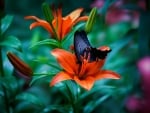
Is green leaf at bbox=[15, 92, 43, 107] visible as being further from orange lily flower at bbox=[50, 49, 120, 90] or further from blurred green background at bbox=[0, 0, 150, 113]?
orange lily flower at bbox=[50, 49, 120, 90]

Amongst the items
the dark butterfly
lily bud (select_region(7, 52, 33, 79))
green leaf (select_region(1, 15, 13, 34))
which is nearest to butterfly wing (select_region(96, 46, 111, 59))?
the dark butterfly

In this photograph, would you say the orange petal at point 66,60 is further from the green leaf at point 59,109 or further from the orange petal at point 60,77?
the green leaf at point 59,109

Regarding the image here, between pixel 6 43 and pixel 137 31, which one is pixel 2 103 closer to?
pixel 6 43

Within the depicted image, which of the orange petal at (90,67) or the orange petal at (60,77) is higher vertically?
the orange petal at (60,77)

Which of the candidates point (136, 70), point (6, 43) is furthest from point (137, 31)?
point (6, 43)

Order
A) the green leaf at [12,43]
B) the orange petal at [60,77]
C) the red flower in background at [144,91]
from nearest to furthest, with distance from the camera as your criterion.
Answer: the orange petal at [60,77] < the green leaf at [12,43] < the red flower in background at [144,91]

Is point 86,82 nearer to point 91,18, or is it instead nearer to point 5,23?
point 91,18

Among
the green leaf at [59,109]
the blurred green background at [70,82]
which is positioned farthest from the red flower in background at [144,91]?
the green leaf at [59,109]

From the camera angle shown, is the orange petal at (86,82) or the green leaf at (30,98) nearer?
the orange petal at (86,82)

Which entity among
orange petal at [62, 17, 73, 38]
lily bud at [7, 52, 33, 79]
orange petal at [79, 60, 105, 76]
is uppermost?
orange petal at [62, 17, 73, 38]
